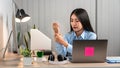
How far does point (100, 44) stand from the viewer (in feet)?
5.98

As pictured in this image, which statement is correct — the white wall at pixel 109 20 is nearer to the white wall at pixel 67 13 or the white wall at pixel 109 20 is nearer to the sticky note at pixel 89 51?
the white wall at pixel 67 13

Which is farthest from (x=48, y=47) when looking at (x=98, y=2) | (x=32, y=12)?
(x=98, y=2)

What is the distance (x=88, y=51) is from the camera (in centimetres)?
182

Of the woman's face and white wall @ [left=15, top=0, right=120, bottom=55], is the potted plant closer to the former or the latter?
the woman's face

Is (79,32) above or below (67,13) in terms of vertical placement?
below

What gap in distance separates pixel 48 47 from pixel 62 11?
1.17 metres

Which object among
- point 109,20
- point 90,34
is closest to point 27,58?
point 90,34

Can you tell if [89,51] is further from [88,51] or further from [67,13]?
[67,13]

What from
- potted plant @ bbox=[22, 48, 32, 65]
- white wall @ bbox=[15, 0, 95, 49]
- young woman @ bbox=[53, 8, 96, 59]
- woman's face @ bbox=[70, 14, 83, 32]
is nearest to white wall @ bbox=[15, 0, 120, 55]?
white wall @ bbox=[15, 0, 95, 49]

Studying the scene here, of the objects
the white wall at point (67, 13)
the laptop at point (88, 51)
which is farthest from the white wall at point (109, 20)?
the laptop at point (88, 51)

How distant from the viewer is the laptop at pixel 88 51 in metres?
1.80

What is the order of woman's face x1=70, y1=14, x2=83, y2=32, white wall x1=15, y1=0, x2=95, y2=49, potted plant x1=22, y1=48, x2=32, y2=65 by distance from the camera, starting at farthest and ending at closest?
white wall x1=15, y1=0, x2=95, y2=49, woman's face x1=70, y1=14, x2=83, y2=32, potted plant x1=22, y1=48, x2=32, y2=65

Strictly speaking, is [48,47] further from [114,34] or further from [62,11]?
[114,34]

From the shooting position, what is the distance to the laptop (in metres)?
1.80
